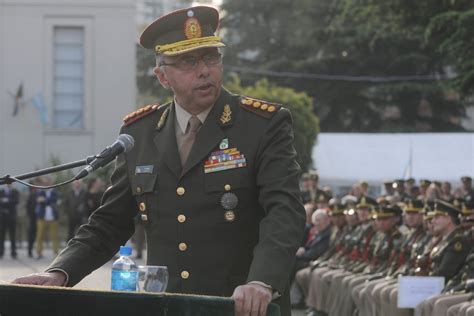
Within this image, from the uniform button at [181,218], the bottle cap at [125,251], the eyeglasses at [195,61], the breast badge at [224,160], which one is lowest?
the bottle cap at [125,251]

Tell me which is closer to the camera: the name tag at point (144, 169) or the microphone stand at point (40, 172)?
the microphone stand at point (40, 172)

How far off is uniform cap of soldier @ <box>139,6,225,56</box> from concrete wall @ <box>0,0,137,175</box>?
32056 millimetres

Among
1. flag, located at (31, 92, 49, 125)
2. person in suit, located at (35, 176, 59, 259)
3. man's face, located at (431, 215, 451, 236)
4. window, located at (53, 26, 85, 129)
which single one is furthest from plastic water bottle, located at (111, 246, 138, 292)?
window, located at (53, 26, 85, 129)

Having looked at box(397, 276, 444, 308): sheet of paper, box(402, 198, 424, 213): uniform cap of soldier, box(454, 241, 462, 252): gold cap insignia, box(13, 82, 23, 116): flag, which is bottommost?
box(397, 276, 444, 308): sheet of paper

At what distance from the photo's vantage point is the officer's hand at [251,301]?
4430mm

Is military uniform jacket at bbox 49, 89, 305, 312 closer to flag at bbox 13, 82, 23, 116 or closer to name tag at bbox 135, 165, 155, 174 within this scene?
name tag at bbox 135, 165, 155, 174

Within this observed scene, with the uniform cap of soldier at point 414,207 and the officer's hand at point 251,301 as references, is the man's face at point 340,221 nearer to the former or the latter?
the uniform cap of soldier at point 414,207

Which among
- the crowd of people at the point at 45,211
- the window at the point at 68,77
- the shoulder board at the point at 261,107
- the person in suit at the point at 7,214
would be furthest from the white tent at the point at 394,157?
the shoulder board at the point at 261,107

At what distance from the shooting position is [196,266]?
5.18 m

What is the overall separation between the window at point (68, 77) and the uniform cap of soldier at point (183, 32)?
3268 cm

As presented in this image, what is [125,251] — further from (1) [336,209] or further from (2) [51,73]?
(2) [51,73]

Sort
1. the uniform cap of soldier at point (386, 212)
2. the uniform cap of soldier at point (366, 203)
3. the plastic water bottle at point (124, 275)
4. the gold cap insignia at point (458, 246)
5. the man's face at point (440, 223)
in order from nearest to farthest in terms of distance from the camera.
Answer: the plastic water bottle at point (124, 275)
the gold cap insignia at point (458, 246)
the man's face at point (440, 223)
the uniform cap of soldier at point (386, 212)
the uniform cap of soldier at point (366, 203)

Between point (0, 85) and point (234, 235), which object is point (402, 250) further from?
point (0, 85)

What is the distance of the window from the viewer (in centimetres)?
3769
